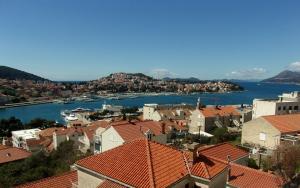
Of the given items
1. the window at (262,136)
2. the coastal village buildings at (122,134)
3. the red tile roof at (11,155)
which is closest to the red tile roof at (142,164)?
the coastal village buildings at (122,134)

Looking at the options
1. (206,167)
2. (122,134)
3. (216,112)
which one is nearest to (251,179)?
(206,167)

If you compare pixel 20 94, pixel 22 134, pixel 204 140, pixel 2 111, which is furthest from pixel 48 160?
pixel 20 94

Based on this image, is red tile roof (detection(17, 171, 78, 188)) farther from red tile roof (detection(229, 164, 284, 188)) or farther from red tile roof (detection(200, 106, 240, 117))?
red tile roof (detection(200, 106, 240, 117))

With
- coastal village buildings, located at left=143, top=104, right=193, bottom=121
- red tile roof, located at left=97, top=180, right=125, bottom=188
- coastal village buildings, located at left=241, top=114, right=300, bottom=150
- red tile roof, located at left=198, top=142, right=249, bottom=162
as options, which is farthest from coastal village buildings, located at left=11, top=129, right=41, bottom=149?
red tile roof, located at left=97, top=180, right=125, bottom=188

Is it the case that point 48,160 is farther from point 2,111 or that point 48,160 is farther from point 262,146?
point 2,111

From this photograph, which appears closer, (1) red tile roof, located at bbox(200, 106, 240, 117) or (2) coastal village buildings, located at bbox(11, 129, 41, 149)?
(1) red tile roof, located at bbox(200, 106, 240, 117)

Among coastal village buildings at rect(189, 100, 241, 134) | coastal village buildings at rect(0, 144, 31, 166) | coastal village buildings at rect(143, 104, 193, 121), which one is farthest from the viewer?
coastal village buildings at rect(143, 104, 193, 121)
